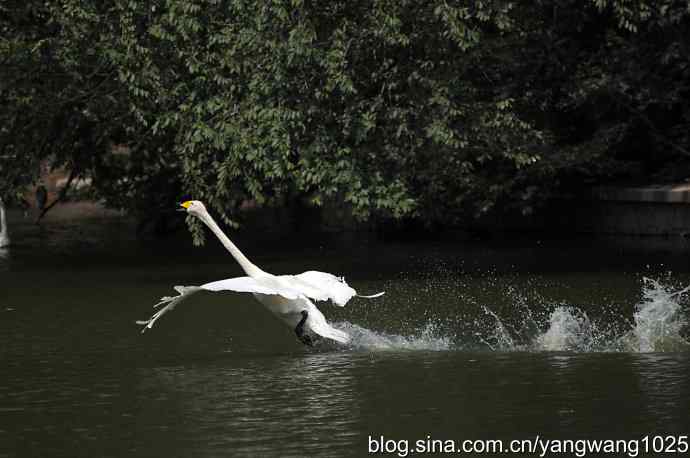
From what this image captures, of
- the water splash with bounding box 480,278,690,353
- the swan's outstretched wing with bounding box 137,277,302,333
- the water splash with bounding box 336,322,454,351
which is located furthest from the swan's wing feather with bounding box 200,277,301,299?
the water splash with bounding box 480,278,690,353

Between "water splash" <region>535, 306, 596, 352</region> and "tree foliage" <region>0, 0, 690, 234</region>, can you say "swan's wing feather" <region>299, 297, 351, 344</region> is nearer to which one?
"water splash" <region>535, 306, 596, 352</region>

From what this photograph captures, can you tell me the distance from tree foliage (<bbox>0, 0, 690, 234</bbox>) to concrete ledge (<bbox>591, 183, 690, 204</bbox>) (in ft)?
3.30

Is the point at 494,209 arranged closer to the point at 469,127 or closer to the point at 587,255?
the point at 587,255

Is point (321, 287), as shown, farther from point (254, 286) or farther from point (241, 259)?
point (254, 286)

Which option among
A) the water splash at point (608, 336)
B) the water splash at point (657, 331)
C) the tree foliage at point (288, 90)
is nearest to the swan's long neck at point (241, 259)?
the water splash at point (608, 336)

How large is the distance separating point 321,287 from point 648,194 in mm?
17168

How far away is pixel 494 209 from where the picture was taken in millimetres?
34219

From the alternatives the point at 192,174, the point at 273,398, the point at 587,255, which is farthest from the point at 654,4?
the point at 273,398

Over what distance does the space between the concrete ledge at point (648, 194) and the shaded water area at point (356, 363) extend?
455 cm

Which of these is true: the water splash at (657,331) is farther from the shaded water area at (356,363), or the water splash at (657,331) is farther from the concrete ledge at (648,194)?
the concrete ledge at (648,194)

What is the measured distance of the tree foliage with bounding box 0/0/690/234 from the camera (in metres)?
21.6

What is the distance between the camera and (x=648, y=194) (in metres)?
30.4

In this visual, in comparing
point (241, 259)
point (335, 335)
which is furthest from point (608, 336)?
point (241, 259)

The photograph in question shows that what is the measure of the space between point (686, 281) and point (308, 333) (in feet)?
29.2
